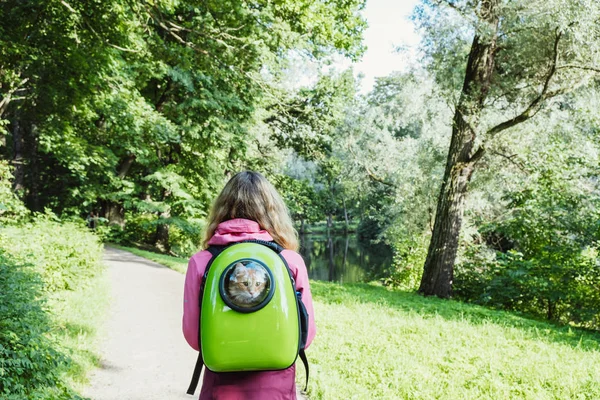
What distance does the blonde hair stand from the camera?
7.16 feet

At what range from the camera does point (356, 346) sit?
18.7 feet

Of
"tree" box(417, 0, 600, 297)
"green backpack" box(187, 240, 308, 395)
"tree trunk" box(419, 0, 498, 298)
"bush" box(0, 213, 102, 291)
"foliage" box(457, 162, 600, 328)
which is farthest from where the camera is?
"tree trunk" box(419, 0, 498, 298)

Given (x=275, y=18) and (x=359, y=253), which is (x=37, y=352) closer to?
(x=275, y=18)

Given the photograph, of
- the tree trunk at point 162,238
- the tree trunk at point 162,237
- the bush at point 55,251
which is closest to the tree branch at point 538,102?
the bush at point 55,251

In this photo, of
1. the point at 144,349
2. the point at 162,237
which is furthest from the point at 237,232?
the point at 162,237

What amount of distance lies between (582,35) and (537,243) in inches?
176

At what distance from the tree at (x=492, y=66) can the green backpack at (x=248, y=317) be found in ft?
30.8

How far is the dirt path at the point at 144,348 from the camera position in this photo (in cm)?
443

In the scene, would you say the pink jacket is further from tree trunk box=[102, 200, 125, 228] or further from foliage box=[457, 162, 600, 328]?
tree trunk box=[102, 200, 125, 228]

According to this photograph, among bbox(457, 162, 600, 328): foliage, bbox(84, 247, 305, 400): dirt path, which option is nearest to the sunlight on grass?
bbox(84, 247, 305, 400): dirt path

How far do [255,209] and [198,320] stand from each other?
556 mm

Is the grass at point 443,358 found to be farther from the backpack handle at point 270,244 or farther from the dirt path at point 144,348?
the backpack handle at point 270,244

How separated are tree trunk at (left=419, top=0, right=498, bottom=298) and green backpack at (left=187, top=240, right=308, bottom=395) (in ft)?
32.5

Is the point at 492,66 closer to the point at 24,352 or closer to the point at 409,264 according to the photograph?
the point at 409,264
